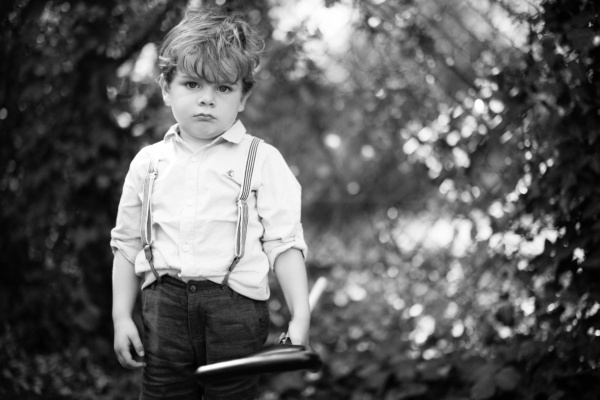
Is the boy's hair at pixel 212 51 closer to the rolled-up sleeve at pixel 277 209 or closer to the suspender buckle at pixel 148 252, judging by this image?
the rolled-up sleeve at pixel 277 209

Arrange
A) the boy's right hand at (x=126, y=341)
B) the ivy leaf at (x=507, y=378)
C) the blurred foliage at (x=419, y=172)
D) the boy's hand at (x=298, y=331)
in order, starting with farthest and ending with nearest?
the ivy leaf at (x=507, y=378), the blurred foliage at (x=419, y=172), the boy's right hand at (x=126, y=341), the boy's hand at (x=298, y=331)

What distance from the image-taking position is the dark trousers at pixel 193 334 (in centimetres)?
202

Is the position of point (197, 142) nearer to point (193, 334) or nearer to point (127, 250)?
point (127, 250)

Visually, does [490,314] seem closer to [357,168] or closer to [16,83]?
[357,168]

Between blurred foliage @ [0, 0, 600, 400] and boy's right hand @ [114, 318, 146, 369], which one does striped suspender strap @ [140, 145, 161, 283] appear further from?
blurred foliage @ [0, 0, 600, 400]

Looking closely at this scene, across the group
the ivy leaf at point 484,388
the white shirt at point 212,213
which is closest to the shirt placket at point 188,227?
Answer: the white shirt at point 212,213

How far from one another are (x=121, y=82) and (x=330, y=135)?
1721 millimetres

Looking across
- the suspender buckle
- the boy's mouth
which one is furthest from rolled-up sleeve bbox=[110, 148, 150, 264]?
the boy's mouth

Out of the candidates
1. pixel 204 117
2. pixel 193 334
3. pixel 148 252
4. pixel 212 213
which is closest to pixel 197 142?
pixel 204 117

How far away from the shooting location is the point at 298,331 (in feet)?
6.51

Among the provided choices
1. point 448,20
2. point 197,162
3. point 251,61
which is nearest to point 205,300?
point 197,162

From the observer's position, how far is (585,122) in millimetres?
2506

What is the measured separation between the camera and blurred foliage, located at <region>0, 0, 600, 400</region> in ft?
8.51

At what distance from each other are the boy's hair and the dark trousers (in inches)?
22.3
